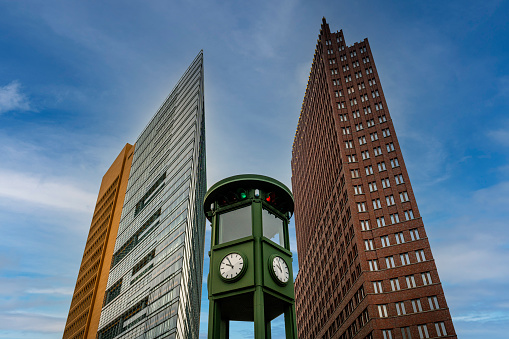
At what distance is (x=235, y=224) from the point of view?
54.6ft

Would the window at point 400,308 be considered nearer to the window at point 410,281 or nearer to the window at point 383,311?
the window at point 383,311

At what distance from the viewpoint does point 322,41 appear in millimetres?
100312

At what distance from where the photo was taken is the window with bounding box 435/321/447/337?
2159 inches

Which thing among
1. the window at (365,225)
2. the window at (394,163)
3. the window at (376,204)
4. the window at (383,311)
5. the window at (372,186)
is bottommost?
the window at (383,311)

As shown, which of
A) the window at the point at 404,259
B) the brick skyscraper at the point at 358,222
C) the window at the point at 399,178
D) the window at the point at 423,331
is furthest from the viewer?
the window at the point at 399,178

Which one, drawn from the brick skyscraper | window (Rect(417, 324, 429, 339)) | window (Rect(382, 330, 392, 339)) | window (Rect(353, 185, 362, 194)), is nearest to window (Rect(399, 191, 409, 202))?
the brick skyscraper

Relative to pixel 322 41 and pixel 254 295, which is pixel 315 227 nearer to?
pixel 322 41

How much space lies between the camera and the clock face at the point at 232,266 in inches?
577

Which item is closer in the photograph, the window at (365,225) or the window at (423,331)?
the window at (423,331)

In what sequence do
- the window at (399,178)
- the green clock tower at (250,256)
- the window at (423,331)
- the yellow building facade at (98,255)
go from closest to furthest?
the green clock tower at (250,256), the window at (423,331), the window at (399,178), the yellow building facade at (98,255)

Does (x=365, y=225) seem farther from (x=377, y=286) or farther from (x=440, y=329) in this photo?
(x=440, y=329)

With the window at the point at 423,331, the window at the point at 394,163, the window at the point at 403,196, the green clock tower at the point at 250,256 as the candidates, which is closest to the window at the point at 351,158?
the window at the point at 394,163

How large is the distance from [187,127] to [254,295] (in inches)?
2939

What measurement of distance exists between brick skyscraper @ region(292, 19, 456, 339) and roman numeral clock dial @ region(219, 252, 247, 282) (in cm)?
5053
